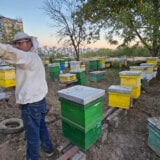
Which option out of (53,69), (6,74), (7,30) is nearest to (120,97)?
(6,74)

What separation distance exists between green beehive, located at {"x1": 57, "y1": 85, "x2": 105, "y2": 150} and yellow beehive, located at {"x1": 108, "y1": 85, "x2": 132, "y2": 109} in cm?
138

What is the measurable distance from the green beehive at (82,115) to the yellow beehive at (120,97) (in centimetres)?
138

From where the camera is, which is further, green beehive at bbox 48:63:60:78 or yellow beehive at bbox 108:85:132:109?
green beehive at bbox 48:63:60:78

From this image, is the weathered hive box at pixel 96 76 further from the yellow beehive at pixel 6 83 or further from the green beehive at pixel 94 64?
the yellow beehive at pixel 6 83

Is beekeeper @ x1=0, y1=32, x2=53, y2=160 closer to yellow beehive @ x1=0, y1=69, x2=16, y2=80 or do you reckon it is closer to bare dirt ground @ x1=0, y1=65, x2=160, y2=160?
bare dirt ground @ x1=0, y1=65, x2=160, y2=160

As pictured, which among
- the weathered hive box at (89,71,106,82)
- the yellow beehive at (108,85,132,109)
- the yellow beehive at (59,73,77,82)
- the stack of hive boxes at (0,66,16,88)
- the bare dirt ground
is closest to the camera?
the bare dirt ground

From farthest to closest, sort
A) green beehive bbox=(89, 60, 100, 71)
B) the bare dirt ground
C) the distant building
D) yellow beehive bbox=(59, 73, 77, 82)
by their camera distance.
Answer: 1. the distant building
2. green beehive bbox=(89, 60, 100, 71)
3. yellow beehive bbox=(59, 73, 77, 82)
4. the bare dirt ground

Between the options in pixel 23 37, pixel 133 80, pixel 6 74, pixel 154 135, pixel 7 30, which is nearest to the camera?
pixel 23 37

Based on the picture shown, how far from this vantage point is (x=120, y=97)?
349cm

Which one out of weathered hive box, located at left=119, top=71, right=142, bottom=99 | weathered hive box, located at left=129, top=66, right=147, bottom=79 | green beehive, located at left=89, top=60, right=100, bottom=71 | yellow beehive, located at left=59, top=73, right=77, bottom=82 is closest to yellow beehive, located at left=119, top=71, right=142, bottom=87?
weathered hive box, located at left=119, top=71, right=142, bottom=99

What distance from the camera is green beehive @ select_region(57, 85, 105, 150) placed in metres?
1.91

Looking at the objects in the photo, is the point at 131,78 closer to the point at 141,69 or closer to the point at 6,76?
the point at 141,69

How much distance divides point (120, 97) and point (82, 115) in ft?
5.92

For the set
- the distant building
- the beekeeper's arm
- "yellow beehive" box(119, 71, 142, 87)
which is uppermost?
the distant building
